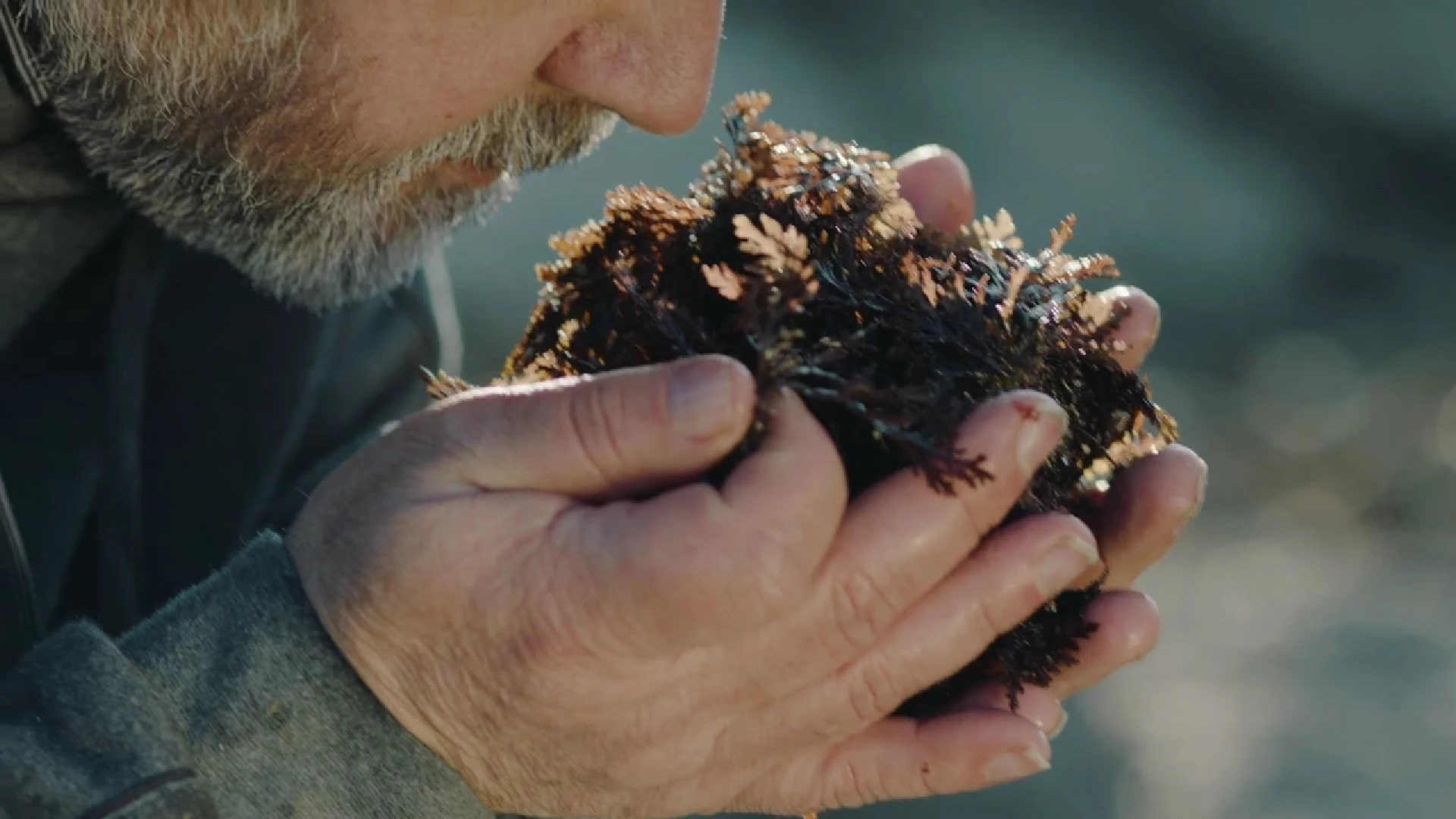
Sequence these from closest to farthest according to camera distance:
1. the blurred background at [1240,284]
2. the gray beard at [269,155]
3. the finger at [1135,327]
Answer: the finger at [1135,327]
the gray beard at [269,155]
the blurred background at [1240,284]

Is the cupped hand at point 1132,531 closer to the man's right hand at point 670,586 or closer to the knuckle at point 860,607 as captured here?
the man's right hand at point 670,586

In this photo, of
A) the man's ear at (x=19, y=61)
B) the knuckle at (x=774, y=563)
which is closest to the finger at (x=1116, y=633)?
the knuckle at (x=774, y=563)

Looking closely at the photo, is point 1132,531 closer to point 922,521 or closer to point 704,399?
point 922,521

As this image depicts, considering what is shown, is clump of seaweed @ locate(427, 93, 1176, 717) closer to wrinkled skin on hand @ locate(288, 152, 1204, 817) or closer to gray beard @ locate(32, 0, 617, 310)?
wrinkled skin on hand @ locate(288, 152, 1204, 817)

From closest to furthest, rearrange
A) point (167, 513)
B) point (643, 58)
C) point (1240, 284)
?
point (643, 58) → point (167, 513) → point (1240, 284)

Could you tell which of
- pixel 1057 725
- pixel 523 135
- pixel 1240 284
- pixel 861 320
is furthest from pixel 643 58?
pixel 1240 284

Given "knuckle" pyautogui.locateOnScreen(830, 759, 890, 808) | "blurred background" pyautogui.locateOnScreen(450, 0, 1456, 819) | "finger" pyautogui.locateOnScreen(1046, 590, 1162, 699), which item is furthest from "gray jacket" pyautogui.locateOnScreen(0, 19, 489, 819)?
"blurred background" pyautogui.locateOnScreen(450, 0, 1456, 819)

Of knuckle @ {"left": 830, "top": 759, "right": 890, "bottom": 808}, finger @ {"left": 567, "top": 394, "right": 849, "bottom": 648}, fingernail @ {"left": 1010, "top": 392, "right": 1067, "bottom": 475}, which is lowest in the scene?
knuckle @ {"left": 830, "top": 759, "right": 890, "bottom": 808}
